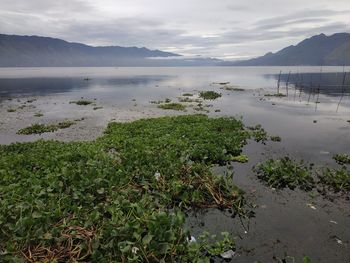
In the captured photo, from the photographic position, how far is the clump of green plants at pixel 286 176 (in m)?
14.6

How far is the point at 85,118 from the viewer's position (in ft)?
115

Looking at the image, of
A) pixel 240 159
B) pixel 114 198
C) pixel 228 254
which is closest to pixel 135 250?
pixel 228 254

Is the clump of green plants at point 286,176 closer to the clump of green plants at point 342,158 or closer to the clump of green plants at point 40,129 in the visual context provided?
the clump of green plants at point 342,158

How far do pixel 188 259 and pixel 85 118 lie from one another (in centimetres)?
2938

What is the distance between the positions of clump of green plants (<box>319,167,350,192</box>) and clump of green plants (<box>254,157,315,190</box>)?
2.09ft

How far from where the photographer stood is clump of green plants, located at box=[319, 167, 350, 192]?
46.3 feet

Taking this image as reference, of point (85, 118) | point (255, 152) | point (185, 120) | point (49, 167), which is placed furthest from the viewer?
point (85, 118)

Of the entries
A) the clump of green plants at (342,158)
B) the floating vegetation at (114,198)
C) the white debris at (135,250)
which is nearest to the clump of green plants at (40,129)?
the floating vegetation at (114,198)

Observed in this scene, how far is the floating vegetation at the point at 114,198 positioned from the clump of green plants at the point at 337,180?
5.13m

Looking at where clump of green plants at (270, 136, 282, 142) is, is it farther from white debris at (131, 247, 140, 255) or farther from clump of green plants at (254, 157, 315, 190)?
white debris at (131, 247, 140, 255)

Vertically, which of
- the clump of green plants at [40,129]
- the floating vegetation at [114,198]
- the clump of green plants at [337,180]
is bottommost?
the clump of green plants at [40,129]

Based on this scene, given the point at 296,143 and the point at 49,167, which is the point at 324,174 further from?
the point at 49,167

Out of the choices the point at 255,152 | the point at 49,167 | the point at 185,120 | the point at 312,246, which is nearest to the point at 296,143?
the point at 255,152

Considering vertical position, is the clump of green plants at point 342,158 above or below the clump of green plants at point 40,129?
above
